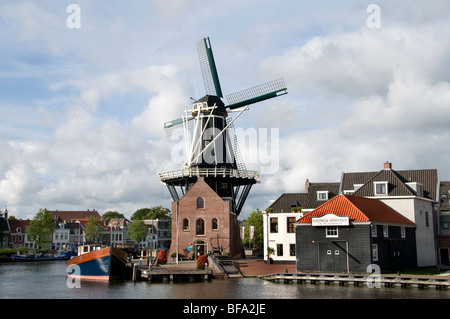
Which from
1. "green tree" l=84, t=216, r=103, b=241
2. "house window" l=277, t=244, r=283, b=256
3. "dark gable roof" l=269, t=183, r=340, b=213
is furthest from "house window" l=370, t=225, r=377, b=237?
"green tree" l=84, t=216, r=103, b=241

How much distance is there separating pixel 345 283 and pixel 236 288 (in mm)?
8293

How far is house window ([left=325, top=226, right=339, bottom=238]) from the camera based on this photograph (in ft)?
128

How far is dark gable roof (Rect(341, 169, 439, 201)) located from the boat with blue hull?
24278 mm

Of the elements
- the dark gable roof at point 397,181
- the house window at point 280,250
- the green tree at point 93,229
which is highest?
the dark gable roof at point 397,181

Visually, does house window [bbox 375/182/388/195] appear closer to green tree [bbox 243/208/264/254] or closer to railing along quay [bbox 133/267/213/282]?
railing along quay [bbox 133/267/213/282]

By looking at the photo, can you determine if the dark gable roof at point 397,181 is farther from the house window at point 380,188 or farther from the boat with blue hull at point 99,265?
the boat with blue hull at point 99,265

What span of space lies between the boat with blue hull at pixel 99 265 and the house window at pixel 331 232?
61.9ft

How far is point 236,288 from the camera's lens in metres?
33.6

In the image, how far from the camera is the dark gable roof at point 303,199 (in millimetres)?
51062

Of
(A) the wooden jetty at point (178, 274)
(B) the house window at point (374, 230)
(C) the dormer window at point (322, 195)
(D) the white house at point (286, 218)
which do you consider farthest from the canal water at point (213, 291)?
(C) the dormer window at point (322, 195)

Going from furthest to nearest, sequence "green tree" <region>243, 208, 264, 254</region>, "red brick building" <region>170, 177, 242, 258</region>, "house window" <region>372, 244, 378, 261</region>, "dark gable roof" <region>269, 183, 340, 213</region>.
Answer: "green tree" <region>243, 208, 264, 254</region>, "red brick building" <region>170, 177, 242, 258</region>, "dark gable roof" <region>269, 183, 340, 213</region>, "house window" <region>372, 244, 378, 261</region>

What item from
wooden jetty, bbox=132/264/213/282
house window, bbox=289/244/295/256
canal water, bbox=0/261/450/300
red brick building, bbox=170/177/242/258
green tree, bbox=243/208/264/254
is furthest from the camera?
green tree, bbox=243/208/264/254
